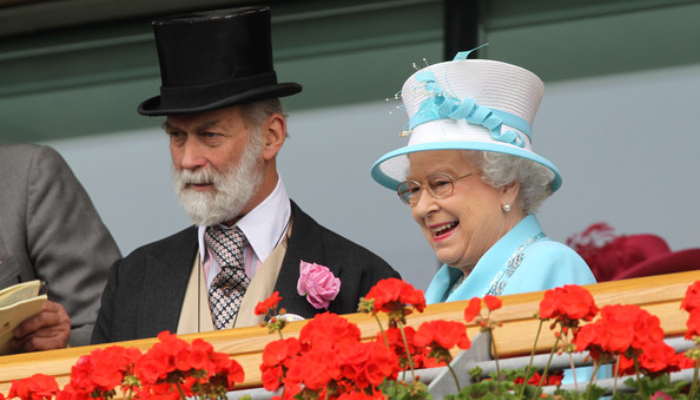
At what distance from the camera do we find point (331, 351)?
68.6 inches

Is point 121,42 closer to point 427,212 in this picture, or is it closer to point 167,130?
point 167,130

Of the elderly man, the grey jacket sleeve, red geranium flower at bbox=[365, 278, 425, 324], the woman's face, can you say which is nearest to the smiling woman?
the woman's face

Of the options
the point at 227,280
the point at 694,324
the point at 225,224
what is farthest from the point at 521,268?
the point at 694,324

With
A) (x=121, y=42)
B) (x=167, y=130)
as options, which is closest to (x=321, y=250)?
(x=167, y=130)

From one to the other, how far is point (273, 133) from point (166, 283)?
523mm

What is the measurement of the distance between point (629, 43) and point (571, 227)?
73 cm

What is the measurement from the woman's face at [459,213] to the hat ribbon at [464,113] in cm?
9

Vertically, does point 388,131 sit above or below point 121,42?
below

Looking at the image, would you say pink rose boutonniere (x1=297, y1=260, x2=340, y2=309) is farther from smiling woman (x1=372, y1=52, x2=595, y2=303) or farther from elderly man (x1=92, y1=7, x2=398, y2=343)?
smiling woman (x1=372, y1=52, x2=595, y2=303)

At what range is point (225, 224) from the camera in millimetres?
3568

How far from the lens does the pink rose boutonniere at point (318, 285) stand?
3289 mm

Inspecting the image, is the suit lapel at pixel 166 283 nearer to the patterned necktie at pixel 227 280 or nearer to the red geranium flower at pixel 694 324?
the patterned necktie at pixel 227 280

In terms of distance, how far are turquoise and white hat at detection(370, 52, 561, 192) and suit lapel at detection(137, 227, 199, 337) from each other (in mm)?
714

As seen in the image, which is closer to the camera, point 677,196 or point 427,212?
point 427,212
